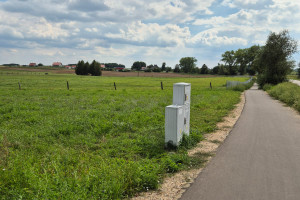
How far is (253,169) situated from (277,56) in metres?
31.3

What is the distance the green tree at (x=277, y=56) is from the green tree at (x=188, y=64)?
10810 cm

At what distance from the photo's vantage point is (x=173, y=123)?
17.7ft

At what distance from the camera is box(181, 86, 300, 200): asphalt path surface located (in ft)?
11.7

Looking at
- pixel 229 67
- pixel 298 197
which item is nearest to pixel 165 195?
pixel 298 197

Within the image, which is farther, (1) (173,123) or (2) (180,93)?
(2) (180,93)

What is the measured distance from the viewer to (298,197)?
3455 millimetres

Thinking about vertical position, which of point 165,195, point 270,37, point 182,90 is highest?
point 270,37

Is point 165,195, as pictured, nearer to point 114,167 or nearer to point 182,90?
point 114,167

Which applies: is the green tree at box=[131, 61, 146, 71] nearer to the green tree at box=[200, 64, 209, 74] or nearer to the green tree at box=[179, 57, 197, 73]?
the green tree at box=[179, 57, 197, 73]

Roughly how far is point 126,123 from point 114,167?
3.64 metres

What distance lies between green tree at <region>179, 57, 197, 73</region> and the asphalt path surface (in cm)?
13515

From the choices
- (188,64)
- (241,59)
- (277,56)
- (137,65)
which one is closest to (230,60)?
(241,59)

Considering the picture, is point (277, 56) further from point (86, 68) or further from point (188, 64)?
point (188, 64)

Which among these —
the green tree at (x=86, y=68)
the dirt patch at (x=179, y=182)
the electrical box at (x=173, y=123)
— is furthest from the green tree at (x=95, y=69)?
the electrical box at (x=173, y=123)
